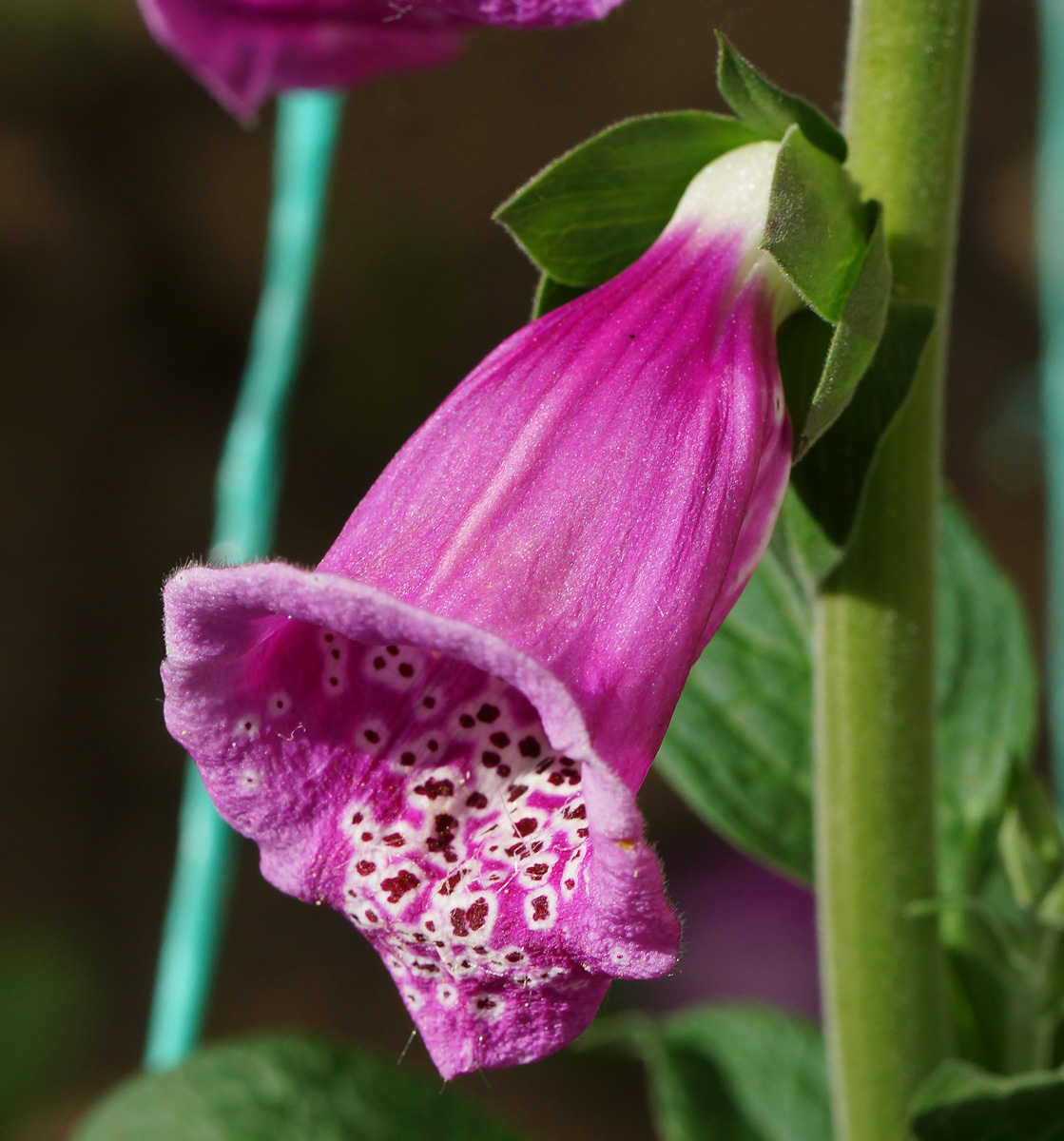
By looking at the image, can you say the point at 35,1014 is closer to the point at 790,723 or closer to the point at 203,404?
the point at 203,404

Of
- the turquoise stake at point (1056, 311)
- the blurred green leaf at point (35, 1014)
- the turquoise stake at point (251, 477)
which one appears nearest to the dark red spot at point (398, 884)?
the turquoise stake at point (251, 477)

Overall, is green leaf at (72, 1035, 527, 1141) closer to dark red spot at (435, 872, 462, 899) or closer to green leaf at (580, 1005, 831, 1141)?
green leaf at (580, 1005, 831, 1141)

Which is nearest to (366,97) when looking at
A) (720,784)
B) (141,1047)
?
(141,1047)

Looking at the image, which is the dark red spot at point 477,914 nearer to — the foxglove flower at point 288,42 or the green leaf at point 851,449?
the green leaf at point 851,449

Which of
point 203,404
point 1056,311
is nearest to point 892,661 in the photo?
point 1056,311

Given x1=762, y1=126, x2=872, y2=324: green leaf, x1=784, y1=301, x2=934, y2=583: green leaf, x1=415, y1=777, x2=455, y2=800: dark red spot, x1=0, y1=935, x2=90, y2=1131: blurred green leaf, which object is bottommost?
x1=0, y1=935, x2=90, y2=1131: blurred green leaf

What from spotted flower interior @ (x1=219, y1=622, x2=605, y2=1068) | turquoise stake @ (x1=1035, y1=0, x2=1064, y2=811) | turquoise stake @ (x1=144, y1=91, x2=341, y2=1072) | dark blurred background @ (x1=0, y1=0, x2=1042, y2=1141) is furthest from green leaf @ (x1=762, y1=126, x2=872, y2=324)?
dark blurred background @ (x1=0, y1=0, x2=1042, y2=1141)
